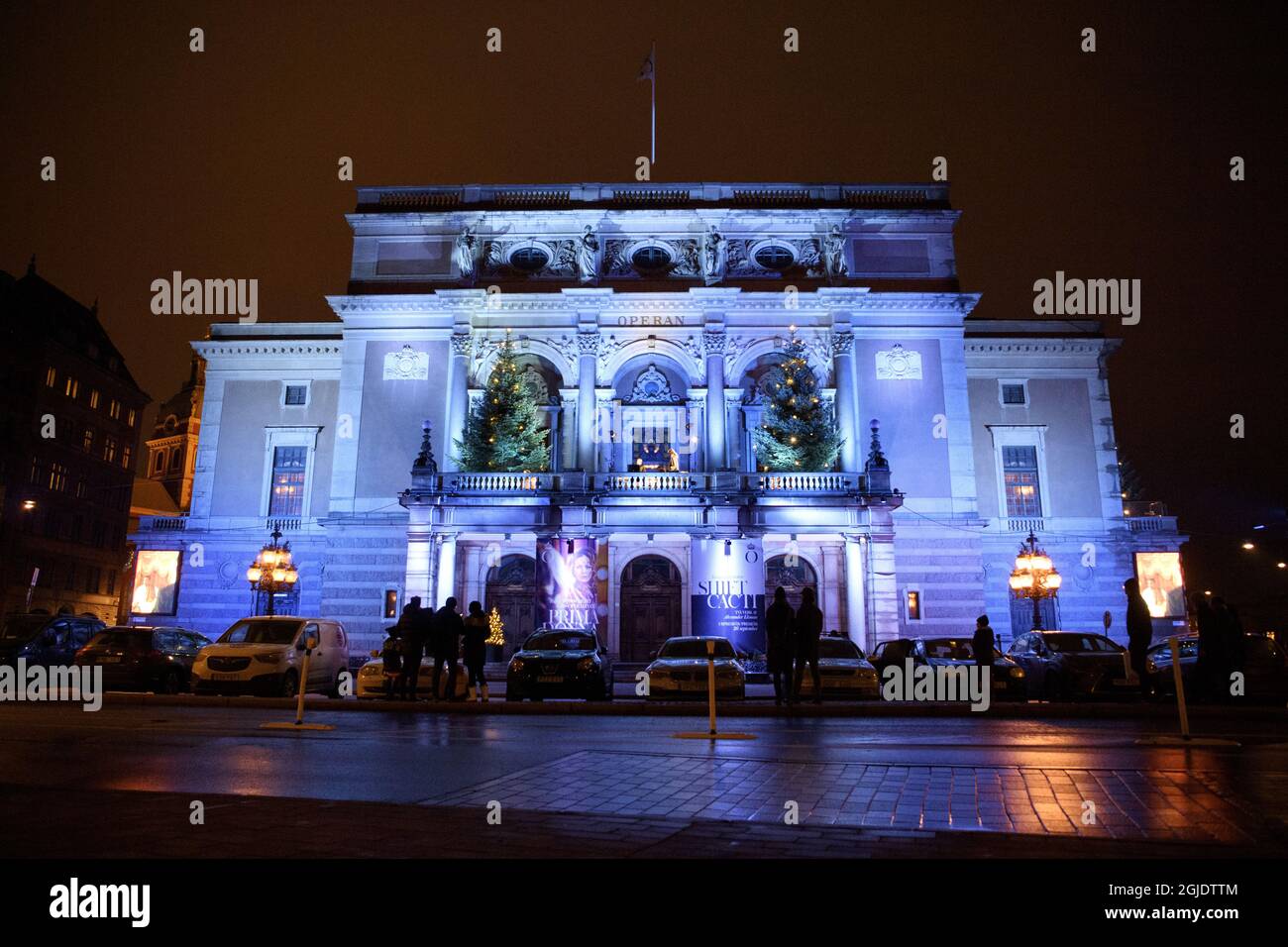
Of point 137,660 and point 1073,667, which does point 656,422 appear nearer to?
point 1073,667

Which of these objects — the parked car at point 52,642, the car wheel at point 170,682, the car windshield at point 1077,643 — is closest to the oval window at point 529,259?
the parked car at point 52,642

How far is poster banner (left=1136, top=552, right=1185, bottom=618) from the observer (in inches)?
1341

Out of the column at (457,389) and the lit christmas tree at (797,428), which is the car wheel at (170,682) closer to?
the column at (457,389)

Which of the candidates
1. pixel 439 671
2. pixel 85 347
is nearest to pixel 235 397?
pixel 439 671

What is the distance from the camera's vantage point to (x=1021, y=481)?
117ft

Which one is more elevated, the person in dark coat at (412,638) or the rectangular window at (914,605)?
the rectangular window at (914,605)

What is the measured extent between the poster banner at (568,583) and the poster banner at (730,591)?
3.68 m

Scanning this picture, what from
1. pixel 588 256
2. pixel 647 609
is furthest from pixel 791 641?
pixel 588 256

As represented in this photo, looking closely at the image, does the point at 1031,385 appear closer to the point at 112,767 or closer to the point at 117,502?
the point at 112,767

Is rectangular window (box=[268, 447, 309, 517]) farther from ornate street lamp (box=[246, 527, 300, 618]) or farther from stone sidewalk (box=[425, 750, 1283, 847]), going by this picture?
stone sidewalk (box=[425, 750, 1283, 847])

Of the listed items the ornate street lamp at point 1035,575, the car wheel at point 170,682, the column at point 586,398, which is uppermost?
the column at point 586,398

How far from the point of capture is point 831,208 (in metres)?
35.7

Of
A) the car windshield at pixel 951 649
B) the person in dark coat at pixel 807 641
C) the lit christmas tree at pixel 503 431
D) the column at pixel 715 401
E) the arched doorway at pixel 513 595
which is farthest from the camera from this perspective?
the arched doorway at pixel 513 595

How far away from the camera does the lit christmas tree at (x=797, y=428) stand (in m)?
32.4
